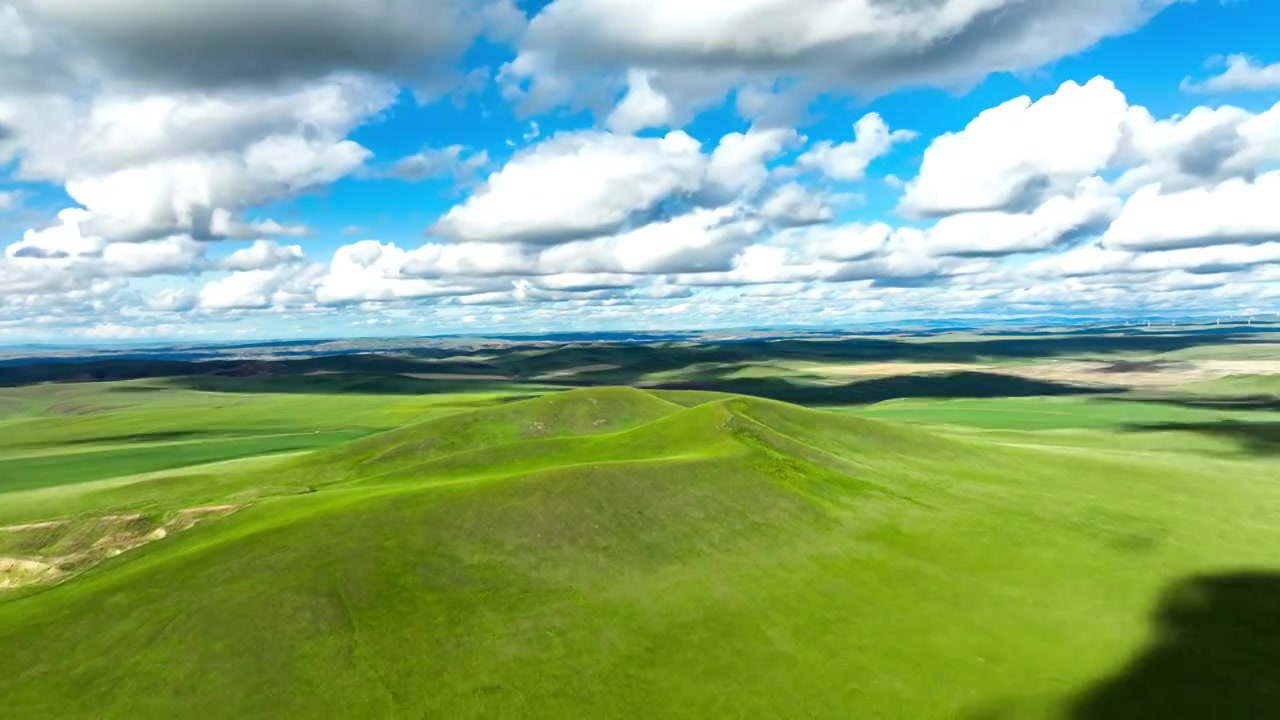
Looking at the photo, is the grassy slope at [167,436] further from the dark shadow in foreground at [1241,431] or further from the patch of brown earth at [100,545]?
the dark shadow in foreground at [1241,431]

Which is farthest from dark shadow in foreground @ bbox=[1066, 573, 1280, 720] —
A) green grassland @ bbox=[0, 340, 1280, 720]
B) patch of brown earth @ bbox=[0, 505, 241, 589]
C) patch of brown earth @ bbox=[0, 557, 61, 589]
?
patch of brown earth @ bbox=[0, 557, 61, 589]

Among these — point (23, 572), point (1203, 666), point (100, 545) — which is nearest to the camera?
point (1203, 666)

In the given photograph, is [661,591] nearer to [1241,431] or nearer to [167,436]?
Result: [1241,431]

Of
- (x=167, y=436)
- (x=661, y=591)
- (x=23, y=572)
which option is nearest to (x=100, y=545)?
(x=23, y=572)

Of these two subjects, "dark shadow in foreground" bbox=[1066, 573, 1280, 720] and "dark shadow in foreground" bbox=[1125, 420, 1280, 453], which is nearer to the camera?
"dark shadow in foreground" bbox=[1066, 573, 1280, 720]

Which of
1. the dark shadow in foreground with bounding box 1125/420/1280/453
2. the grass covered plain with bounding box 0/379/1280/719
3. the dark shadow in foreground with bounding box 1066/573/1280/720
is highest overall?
the grass covered plain with bounding box 0/379/1280/719

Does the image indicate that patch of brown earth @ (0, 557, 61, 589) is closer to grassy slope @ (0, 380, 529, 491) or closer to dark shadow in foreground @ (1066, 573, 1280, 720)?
grassy slope @ (0, 380, 529, 491)
